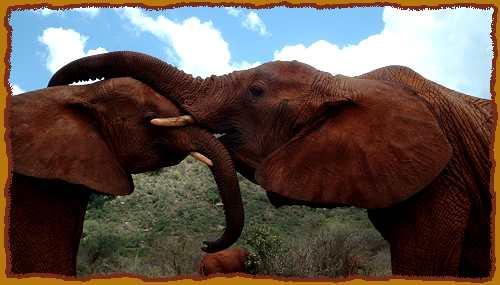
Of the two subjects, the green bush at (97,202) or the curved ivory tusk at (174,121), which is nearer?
the curved ivory tusk at (174,121)

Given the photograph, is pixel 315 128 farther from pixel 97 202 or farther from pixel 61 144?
pixel 97 202

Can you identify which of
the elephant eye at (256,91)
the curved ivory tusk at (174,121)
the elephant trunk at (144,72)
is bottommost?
the curved ivory tusk at (174,121)

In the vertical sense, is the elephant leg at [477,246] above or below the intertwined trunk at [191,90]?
below

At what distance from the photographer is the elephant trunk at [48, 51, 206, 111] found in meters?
4.50

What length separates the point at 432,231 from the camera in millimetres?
3717

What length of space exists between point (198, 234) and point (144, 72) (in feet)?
38.7

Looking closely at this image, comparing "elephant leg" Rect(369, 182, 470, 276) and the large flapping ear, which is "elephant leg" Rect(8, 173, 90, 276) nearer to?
the large flapping ear

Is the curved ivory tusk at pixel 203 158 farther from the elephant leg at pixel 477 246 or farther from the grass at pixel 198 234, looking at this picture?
the grass at pixel 198 234

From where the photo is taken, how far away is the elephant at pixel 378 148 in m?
3.70

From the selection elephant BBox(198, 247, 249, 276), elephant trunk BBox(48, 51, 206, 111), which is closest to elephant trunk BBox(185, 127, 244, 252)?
elephant trunk BBox(48, 51, 206, 111)

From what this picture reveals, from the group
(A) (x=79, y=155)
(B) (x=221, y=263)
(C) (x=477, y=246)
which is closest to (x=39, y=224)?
(A) (x=79, y=155)

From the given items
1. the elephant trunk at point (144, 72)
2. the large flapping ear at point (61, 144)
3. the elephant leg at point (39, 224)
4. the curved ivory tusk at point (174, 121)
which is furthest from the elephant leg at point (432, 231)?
the elephant leg at point (39, 224)

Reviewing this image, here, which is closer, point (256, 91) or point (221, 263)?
point (256, 91)

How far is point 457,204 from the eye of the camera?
12.3 feet
